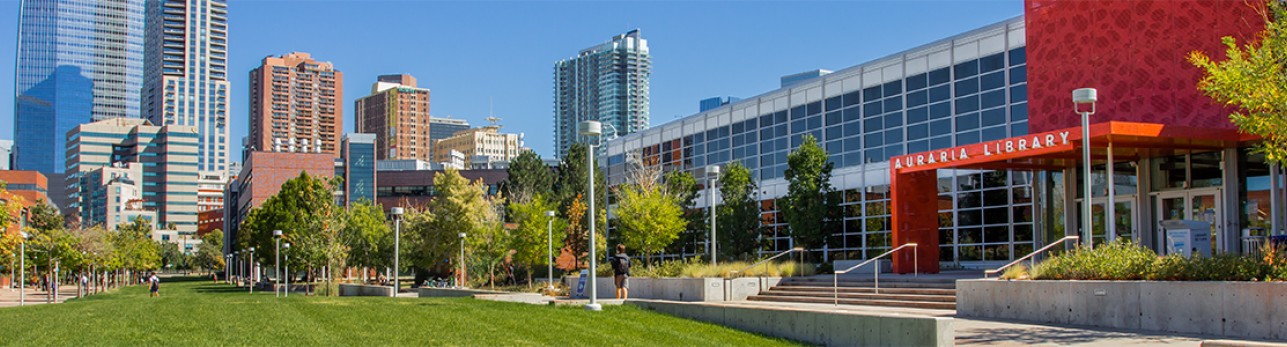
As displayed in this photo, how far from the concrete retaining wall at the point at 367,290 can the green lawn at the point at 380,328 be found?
20.2 metres

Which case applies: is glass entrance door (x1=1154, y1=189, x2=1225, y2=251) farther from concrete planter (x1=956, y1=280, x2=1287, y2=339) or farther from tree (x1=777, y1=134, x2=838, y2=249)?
tree (x1=777, y1=134, x2=838, y2=249)

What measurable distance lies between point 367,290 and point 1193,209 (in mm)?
31389

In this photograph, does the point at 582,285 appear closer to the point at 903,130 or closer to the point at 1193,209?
the point at 903,130

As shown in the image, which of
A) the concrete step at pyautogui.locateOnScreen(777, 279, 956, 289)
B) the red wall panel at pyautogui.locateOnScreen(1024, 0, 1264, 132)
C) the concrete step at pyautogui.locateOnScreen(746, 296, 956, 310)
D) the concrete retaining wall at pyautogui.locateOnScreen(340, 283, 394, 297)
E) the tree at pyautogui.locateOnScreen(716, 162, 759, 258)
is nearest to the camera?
the concrete step at pyautogui.locateOnScreen(746, 296, 956, 310)

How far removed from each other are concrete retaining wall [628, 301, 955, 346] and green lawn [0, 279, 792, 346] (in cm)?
44

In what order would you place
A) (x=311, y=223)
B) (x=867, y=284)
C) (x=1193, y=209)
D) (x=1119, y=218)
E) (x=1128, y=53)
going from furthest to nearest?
(x=311, y=223), (x=1119, y=218), (x=867, y=284), (x=1128, y=53), (x=1193, y=209)

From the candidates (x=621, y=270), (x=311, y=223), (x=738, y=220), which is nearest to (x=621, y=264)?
(x=621, y=270)

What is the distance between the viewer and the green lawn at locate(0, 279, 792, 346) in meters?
14.9

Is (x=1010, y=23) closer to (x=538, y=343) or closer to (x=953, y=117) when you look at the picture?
(x=953, y=117)

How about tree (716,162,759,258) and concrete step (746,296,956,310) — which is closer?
concrete step (746,296,956,310)

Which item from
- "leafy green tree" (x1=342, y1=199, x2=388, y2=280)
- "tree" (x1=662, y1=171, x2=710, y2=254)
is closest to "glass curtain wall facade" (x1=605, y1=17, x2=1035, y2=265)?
"tree" (x1=662, y1=171, x2=710, y2=254)

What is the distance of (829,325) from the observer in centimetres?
1645

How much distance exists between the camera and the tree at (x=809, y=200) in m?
38.7

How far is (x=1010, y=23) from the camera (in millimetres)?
35375
